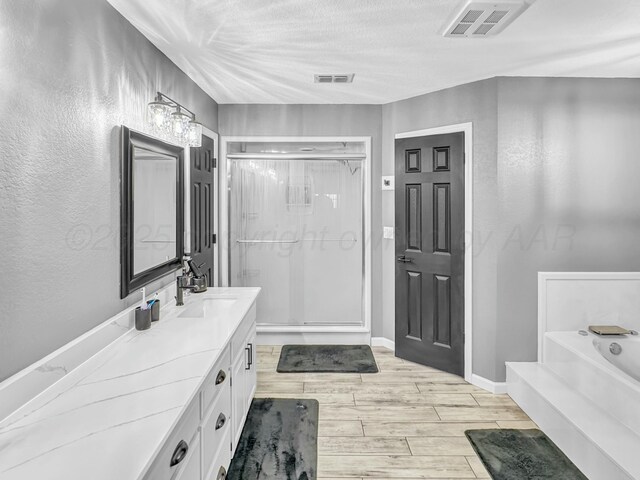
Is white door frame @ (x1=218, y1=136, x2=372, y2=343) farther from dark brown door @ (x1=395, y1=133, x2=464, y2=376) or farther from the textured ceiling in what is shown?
the textured ceiling

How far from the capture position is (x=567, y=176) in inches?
125

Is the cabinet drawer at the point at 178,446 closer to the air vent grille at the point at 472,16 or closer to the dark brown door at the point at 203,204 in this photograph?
the dark brown door at the point at 203,204

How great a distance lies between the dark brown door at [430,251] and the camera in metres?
3.46

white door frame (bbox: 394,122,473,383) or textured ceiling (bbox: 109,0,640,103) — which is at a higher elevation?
textured ceiling (bbox: 109,0,640,103)

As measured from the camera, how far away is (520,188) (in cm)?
317

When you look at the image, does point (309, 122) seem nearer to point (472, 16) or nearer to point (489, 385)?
point (472, 16)

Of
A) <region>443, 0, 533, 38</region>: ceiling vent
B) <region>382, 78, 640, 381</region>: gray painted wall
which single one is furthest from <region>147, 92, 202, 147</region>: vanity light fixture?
<region>382, 78, 640, 381</region>: gray painted wall

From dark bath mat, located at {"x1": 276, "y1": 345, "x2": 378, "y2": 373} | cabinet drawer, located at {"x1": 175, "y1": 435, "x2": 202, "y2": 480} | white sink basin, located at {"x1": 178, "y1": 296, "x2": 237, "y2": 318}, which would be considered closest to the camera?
cabinet drawer, located at {"x1": 175, "y1": 435, "x2": 202, "y2": 480}

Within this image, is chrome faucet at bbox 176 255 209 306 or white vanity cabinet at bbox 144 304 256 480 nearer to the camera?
white vanity cabinet at bbox 144 304 256 480

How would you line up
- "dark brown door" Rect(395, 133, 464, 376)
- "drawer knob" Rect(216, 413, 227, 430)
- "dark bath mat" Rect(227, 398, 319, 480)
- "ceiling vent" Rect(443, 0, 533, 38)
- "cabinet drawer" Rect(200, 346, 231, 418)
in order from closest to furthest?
"cabinet drawer" Rect(200, 346, 231, 418), "drawer knob" Rect(216, 413, 227, 430), "ceiling vent" Rect(443, 0, 533, 38), "dark bath mat" Rect(227, 398, 319, 480), "dark brown door" Rect(395, 133, 464, 376)

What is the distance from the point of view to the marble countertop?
1.05 metres

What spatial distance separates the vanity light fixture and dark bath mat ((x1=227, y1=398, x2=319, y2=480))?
191 cm

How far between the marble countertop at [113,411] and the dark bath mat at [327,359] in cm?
175

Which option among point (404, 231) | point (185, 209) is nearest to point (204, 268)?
point (185, 209)
